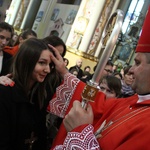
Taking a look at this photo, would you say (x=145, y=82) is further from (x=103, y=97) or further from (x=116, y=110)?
(x=103, y=97)

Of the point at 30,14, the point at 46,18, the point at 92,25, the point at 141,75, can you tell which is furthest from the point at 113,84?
the point at 30,14

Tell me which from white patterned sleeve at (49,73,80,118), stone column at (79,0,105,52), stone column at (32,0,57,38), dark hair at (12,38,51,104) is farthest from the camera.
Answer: stone column at (32,0,57,38)

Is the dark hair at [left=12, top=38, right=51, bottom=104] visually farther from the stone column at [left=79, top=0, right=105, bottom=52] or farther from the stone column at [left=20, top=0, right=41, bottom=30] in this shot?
the stone column at [left=20, top=0, right=41, bottom=30]

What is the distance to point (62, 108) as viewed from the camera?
2.14 metres

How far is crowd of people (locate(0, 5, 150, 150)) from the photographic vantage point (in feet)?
4.42

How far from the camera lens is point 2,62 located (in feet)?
9.96

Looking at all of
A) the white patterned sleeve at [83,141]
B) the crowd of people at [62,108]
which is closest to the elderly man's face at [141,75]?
the crowd of people at [62,108]

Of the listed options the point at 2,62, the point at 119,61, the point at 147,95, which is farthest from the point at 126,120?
the point at 119,61

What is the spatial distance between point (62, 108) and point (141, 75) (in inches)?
37.3

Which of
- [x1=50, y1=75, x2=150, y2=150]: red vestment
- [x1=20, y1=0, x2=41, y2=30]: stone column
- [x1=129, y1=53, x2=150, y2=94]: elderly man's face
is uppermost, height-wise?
[x1=20, y1=0, x2=41, y2=30]: stone column

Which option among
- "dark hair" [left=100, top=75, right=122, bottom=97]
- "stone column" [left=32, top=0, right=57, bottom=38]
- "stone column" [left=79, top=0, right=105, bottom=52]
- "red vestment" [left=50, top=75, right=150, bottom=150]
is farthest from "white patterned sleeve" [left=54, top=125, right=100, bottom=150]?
"stone column" [left=32, top=0, right=57, bottom=38]

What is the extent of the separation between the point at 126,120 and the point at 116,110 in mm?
236

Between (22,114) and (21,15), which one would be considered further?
(21,15)

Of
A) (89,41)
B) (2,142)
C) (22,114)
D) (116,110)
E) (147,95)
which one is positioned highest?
(89,41)
